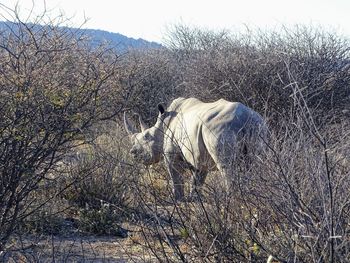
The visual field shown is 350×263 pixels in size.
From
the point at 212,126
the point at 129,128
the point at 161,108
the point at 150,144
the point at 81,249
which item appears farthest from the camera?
the point at 129,128

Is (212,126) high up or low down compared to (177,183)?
up

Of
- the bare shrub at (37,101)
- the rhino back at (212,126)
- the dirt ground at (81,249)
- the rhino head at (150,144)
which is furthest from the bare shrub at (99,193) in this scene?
the bare shrub at (37,101)

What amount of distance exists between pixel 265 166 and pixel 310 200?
0.61m

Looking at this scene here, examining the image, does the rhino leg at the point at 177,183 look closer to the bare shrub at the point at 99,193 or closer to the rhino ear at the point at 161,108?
the bare shrub at the point at 99,193

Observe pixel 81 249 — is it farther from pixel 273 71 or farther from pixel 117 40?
pixel 117 40

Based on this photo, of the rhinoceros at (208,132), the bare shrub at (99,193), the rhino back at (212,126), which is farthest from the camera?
the rhino back at (212,126)

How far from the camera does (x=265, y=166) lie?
242 inches

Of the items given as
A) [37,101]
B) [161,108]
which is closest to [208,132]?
[161,108]

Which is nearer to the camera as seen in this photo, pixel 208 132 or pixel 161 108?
pixel 208 132

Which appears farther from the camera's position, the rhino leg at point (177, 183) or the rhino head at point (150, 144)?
the rhino head at point (150, 144)

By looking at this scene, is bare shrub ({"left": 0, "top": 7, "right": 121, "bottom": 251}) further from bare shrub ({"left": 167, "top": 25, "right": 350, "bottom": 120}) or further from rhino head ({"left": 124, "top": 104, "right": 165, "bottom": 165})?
bare shrub ({"left": 167, "top": 25, "right": 350, "bottom": 120})

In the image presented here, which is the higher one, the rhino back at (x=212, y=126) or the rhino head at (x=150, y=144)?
the rhino back at (x=212, y=126)

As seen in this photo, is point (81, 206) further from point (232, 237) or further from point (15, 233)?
point (232, 237)

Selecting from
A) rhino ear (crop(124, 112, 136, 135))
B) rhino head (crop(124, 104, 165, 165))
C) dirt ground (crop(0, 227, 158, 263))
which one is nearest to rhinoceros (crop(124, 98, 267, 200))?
rhino head (crop(124, 104, 165, 165))
